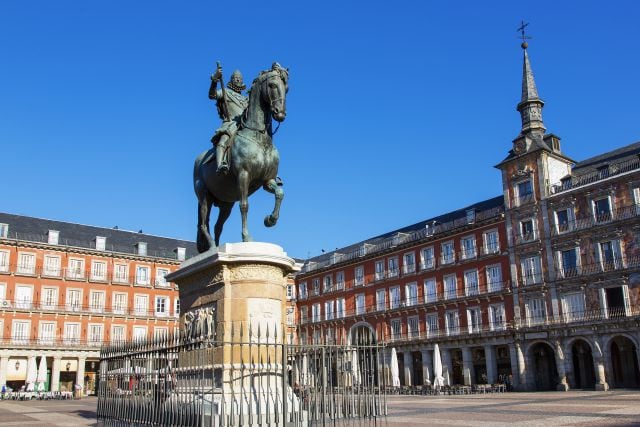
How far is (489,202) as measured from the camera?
48406 millimetres

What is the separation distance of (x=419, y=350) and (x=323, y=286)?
14.5 m

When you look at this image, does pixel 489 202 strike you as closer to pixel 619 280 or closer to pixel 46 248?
pixel 619 280

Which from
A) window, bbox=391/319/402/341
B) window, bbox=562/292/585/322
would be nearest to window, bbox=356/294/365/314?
window, bbox=391/319/402/341

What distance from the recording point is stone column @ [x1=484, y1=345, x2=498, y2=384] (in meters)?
42.8

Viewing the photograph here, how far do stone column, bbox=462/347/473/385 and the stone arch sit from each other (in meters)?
4.98

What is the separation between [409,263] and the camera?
167ft

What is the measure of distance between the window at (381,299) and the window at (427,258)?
4954 millimetres

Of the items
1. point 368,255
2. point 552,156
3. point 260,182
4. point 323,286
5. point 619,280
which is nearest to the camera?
point 260,182

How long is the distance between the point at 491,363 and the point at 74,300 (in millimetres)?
34800

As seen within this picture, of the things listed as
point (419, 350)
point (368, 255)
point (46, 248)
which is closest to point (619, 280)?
point (419, 350)

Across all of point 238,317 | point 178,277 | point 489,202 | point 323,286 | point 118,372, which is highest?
point 489,202

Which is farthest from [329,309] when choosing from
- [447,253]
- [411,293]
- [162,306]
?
[162,306]

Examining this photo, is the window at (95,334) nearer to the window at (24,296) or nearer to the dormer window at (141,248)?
the window at (24,296)

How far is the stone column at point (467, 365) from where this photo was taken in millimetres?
44375
